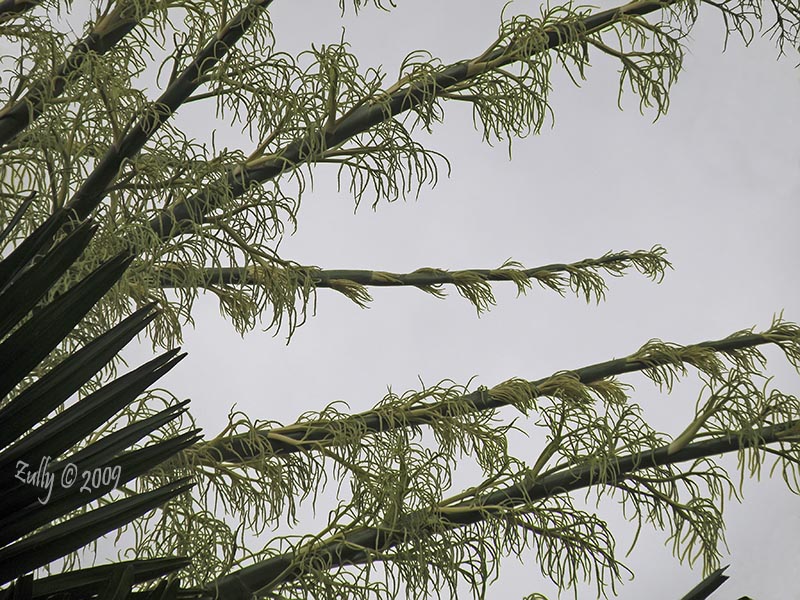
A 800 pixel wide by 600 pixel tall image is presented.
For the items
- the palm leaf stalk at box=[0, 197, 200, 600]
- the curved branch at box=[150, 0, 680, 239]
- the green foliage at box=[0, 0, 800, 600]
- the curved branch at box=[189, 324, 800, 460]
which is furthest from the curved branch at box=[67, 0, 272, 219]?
the curved branch at box=[189, 324, 800, 460]

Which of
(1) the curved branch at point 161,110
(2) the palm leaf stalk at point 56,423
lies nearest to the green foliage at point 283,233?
(1) the curved branch at point 161,110

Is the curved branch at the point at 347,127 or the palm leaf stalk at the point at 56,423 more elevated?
the curved branch at the point at 347,127

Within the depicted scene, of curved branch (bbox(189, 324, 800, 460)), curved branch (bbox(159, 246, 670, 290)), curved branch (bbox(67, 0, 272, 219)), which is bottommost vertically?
curved branch (bbox(189, 324, 800, 460))

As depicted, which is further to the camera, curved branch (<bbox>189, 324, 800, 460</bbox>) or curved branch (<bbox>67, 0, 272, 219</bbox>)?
curved branch (<bbox>189, 324, 800, 460</bbox>)

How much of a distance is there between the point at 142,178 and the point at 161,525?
1.63ft

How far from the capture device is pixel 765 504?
411 cm

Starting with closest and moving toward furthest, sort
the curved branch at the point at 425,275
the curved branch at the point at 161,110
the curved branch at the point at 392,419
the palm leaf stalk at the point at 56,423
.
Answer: the palm leaf stalk at the point at 56,423
the curved branch at the point at 161,110
the curved branch at the point at 392,419
the curved branch at the point at 425,275

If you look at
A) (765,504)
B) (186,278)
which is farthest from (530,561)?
(186,278)

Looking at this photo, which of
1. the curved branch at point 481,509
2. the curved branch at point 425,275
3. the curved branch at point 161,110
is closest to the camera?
the curved branch at point 161,110

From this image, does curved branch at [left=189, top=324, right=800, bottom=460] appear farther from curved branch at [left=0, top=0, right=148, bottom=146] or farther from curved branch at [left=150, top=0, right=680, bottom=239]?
curved branch at [left=0, top=0, right=148, bottom=146]

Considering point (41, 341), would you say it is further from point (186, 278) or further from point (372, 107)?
point (372, 107)

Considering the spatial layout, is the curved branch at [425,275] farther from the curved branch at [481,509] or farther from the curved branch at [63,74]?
the curved branch at [481,509]

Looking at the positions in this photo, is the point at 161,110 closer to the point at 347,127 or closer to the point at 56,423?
the point at 347,127

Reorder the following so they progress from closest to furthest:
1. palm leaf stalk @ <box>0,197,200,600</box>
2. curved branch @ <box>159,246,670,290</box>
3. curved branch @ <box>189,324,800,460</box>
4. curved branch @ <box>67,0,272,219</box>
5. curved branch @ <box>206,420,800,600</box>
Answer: palm leaf stalk @ <box>0,197,200,600</box>
curved branch @ <box>67,0,272,219</box>
curved branch @ <box>206,420,800,600</box>
curved branch @ <box>189,324,800,460</box>
curved branch @ <box>159,246,670,290</box>
